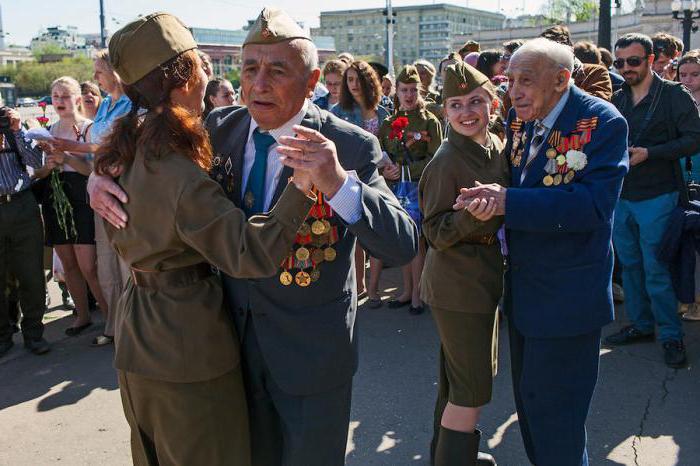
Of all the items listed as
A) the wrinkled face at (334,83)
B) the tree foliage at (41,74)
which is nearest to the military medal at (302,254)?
the wrinkled face at (334,83)

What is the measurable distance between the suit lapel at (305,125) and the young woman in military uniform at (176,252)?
0.26 metres

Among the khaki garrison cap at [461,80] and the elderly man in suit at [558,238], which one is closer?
the elderly man in suit at [558,238]

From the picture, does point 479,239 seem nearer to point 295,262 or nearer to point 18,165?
point 295,262

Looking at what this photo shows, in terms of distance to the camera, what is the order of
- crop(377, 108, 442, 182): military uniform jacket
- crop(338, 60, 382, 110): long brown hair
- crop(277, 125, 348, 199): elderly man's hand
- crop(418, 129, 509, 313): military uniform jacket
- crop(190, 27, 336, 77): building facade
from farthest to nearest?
1. crop(190, 27, 336, 77): building facade
2. crop(338, 60, 382, 110): long brown hair
3. crop(377, 108, 442, 182): military uniform jacket
4. crop(418, 129, 509, 313): military uniform jacket
5. crop(277, 125, 348, 199): elderly man's hand

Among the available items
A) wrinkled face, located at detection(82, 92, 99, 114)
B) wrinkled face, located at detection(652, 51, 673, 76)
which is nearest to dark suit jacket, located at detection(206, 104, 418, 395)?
wrinkled face, located at detection(82, 92, 99, 114)

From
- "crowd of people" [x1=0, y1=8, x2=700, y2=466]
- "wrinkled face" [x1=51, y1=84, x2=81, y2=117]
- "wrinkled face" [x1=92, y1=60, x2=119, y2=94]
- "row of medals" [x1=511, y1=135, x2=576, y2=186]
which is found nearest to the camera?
"crowd of people" [x1=0, y1=8, x2=700, y2=466]

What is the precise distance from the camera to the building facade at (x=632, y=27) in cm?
4953

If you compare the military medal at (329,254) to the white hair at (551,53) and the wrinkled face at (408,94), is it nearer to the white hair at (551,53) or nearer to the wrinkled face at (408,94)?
the white hair at (551,53)

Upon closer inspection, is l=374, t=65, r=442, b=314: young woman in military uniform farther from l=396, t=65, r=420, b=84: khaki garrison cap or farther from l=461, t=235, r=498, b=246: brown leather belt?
l=461, t=235, r=498, b=246: brown leather belt

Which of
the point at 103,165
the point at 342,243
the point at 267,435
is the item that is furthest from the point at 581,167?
the point at 103,165

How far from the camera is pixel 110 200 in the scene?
7.07ft

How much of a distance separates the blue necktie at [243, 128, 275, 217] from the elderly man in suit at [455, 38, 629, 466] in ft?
2.54

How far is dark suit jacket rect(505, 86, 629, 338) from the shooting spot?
2611 millimetres

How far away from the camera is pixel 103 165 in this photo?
7.16 ft
